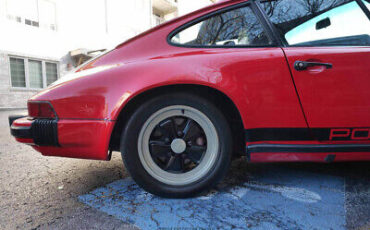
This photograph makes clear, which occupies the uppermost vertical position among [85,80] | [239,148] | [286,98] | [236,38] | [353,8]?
[353,8]

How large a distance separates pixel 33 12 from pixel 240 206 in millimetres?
11951

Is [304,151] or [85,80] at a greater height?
[85,80]

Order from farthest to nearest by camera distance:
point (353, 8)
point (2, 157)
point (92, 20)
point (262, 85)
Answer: point (92, 20)
point (2, 157)
point (353, 8)
point (262, 85)

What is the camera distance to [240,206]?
134 centimetres

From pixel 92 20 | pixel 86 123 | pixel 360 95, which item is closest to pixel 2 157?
pixel 86 123

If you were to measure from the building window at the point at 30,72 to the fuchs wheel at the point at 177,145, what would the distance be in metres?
10.5

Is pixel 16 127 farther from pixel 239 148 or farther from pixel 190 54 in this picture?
pixel 239 148

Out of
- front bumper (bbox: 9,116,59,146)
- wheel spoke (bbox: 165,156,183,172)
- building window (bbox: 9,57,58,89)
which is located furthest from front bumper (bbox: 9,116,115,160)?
building window (bbox: 9,57,58,89)

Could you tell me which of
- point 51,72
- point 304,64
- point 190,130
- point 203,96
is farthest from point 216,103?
point 51,72

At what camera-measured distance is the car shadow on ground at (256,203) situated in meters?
1.19

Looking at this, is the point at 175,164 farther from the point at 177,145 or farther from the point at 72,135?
the point at 72,135

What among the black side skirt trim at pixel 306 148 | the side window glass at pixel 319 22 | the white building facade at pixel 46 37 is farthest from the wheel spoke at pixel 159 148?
the white building facade at pixel 46 37

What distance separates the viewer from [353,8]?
157 cm

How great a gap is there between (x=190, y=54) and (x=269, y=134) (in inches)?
29.2
